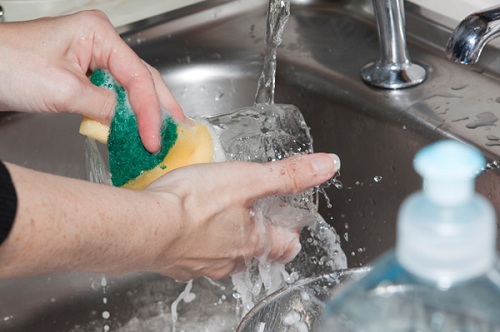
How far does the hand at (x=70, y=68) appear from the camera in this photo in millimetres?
742

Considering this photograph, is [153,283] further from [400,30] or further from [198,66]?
[400,30]

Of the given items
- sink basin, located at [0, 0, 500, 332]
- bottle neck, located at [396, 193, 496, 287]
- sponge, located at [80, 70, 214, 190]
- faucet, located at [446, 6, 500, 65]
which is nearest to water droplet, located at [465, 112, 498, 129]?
sink basin, located at [0, 0, 500, 332]

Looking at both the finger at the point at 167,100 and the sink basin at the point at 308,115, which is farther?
the sink basin at the point at 308,115

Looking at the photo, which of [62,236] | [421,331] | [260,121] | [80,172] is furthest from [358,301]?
[80,172]

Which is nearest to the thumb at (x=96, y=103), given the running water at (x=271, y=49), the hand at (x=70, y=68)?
the hand at (x=70, y=68)

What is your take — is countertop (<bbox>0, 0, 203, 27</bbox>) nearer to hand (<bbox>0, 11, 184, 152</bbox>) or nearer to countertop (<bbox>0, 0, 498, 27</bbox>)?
countertop (<bbox>0, 0, 498, 27</bbox>)

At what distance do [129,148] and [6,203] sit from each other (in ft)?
0.58

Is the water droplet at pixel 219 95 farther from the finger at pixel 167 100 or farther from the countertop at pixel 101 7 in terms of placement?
the finger at pixel 167 100

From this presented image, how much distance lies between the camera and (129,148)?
701 millimetres

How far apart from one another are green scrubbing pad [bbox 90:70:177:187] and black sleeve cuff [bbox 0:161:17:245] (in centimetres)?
17

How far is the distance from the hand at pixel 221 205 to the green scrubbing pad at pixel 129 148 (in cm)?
4

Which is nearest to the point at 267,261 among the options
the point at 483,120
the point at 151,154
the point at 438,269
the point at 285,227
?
the point at 285,227

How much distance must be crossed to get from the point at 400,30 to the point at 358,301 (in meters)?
0.56

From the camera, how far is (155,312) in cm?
97
